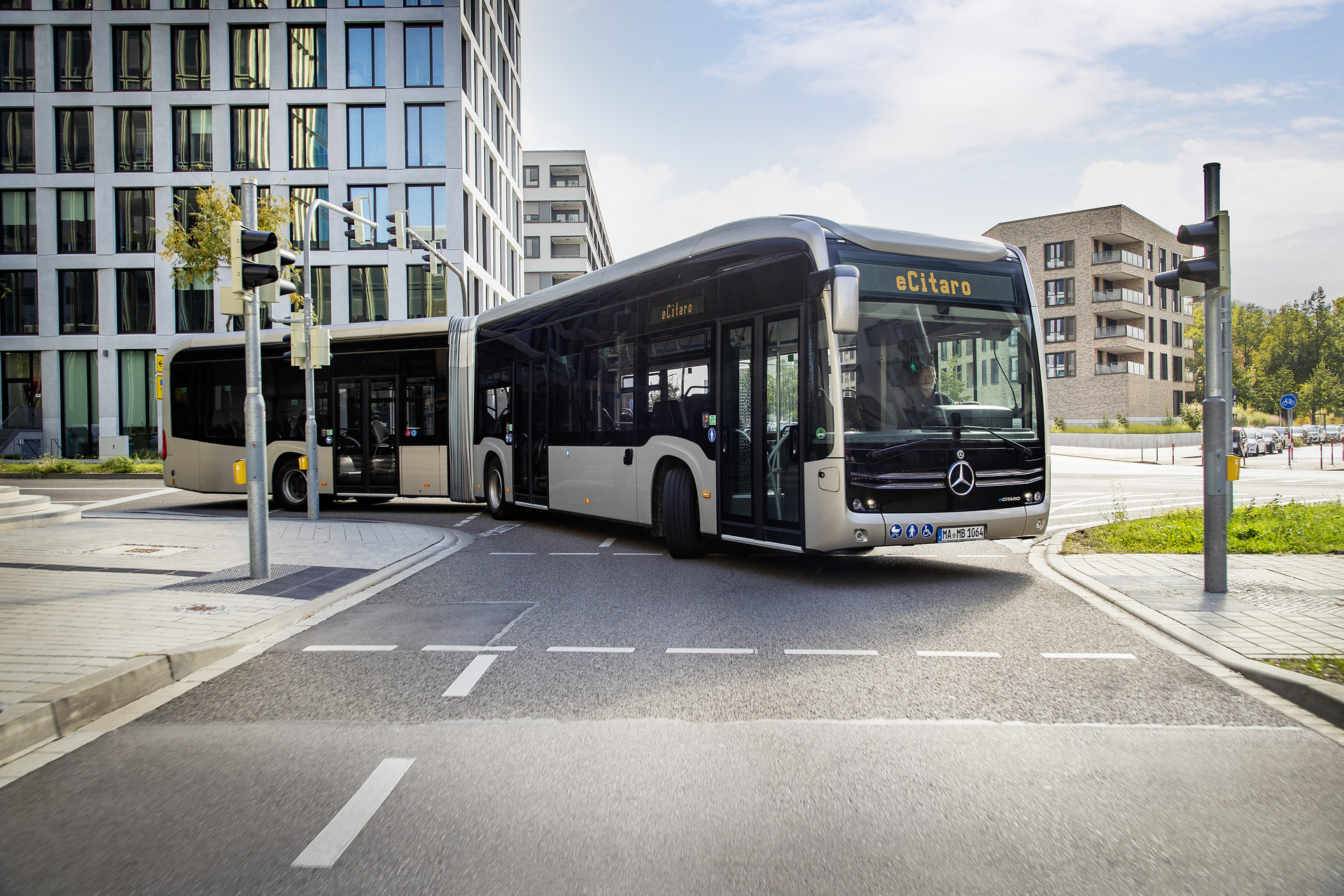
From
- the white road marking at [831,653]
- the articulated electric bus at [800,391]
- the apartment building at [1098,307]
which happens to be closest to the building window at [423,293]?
the articulated electric bus at [800,391]

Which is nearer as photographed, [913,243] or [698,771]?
[698,771]

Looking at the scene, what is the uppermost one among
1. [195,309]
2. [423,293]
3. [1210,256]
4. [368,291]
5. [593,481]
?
[368,291]

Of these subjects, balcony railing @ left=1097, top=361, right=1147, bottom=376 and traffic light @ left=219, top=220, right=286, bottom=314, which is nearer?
traffic light @ left=219, top=220, right=286, bottom=314

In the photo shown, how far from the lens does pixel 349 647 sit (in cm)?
628

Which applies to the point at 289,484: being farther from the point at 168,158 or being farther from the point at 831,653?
the point at 168,158

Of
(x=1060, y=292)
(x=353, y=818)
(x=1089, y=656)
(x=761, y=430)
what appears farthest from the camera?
(x=1060, y=292)

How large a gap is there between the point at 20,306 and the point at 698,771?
48518 millimetres

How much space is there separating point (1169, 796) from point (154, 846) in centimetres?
363

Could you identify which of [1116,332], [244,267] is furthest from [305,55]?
[1116,332]

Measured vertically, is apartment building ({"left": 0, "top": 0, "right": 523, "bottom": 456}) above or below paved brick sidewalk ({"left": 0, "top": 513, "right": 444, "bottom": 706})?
above

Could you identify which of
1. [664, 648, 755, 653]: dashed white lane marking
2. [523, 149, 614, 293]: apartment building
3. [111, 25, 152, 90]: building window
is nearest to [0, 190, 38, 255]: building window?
[111, 25, 152, 90]: building window

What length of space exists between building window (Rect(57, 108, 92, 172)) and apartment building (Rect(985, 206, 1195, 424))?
5212cm

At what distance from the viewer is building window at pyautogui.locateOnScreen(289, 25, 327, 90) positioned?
40844 millimetres

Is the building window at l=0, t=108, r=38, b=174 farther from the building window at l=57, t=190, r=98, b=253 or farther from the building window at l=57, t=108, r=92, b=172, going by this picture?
the building window at l=57, t=190, r=98, b=253
